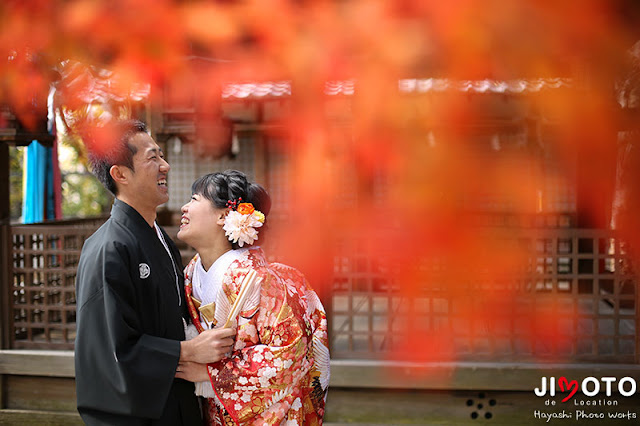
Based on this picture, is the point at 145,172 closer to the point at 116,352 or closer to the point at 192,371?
the point at 116,352

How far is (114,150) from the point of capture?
8.24 feet

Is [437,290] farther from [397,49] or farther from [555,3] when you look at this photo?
[555,3]

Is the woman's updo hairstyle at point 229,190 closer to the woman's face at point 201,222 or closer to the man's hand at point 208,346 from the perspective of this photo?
the woman's face at point 201,222

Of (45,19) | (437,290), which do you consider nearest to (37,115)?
(45,19)

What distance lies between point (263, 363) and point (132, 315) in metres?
0.55

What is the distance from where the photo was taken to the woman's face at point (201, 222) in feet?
8.45

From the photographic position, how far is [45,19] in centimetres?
481

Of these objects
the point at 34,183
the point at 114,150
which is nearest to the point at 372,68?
the point at 114,150

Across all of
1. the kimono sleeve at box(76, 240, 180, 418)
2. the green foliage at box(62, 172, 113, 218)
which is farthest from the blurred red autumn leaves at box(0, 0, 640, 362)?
the green foliage at box(62, 172, 113, 218)

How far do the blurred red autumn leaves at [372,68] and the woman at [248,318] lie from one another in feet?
6.07

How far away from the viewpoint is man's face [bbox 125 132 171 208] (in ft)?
8.25

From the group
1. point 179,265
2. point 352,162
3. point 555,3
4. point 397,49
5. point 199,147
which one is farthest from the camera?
point 199,147

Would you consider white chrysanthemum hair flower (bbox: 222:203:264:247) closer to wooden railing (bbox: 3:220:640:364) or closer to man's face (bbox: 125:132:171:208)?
man's face (bbox: 125:132:171:208)

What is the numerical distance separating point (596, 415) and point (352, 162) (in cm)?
457
